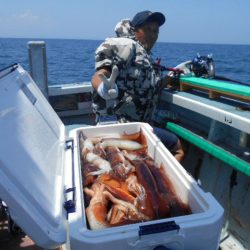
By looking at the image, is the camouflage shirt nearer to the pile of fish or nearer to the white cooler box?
the pile of fish

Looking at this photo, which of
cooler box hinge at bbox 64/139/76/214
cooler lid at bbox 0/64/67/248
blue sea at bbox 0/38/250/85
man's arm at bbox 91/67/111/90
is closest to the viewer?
cooler lid at bbox 0/64/67/248

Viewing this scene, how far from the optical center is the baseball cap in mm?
4035

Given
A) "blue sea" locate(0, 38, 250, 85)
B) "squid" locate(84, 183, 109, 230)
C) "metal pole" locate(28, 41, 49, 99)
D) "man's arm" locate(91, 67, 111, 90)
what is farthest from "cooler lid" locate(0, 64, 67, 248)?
"blue sea" locate(0, 38, 250, 85)

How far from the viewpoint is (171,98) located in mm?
4316

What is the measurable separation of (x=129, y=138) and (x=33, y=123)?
1.26 metres

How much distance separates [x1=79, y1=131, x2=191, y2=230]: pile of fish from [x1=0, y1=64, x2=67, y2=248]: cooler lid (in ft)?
0.89

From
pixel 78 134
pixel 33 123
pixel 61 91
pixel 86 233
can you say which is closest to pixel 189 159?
pixel 78 134

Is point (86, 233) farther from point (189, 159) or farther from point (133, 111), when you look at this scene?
point (189, 159)

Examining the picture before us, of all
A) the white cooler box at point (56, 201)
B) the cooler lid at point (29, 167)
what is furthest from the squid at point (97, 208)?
the cooler lid at point (29, 167)

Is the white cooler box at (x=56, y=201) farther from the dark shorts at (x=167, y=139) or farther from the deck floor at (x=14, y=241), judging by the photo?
the dark shorts at (x=167, y=139)

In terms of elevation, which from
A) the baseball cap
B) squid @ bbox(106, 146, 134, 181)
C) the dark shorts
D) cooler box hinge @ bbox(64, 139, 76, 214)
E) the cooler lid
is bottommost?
the dark shorts

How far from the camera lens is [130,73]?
3.93m

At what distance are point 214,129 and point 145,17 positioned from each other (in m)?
1.59

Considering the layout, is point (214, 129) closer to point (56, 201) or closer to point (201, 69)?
point (201, 69)
